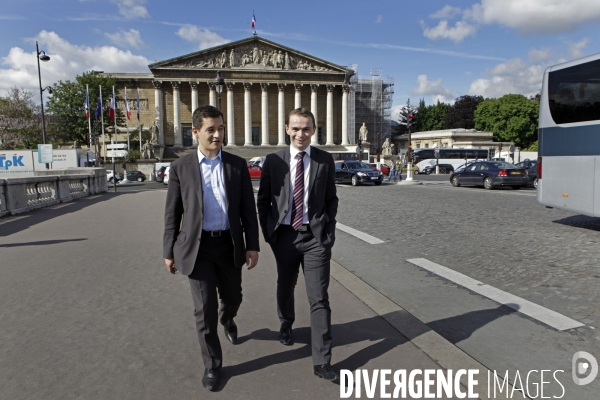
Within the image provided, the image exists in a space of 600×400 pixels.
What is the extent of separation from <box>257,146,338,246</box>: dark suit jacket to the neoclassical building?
6550 cm

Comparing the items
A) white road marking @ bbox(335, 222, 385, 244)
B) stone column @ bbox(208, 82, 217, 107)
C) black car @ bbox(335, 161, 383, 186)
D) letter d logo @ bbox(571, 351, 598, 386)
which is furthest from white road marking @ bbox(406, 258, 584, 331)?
stone column @ bbox(208, 82, 217, 107)

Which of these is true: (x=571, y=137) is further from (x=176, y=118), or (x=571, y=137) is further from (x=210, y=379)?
(x=176, y=118)

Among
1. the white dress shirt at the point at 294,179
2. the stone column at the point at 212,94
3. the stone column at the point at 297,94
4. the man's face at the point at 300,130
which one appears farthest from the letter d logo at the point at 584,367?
the stone column at the point at 297,94

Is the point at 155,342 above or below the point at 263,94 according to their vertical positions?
below

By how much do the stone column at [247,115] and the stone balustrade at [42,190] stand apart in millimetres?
46434

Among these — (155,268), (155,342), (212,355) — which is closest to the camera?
(212,355)

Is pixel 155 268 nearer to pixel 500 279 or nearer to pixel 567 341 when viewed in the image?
pixel 500 279

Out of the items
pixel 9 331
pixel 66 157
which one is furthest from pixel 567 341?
pixel 66 157

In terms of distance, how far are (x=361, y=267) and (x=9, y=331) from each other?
4557 mm

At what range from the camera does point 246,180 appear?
12.1ft

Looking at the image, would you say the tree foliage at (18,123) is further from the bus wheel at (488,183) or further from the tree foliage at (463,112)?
the tree foliage at (463,112)

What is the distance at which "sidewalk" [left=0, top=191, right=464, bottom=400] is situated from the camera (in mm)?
3332

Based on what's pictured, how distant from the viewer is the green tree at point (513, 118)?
259ft

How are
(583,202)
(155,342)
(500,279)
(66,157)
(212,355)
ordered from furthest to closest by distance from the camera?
(66,157)
(583,202)
(500,279)
(155,342)
(212,355)
